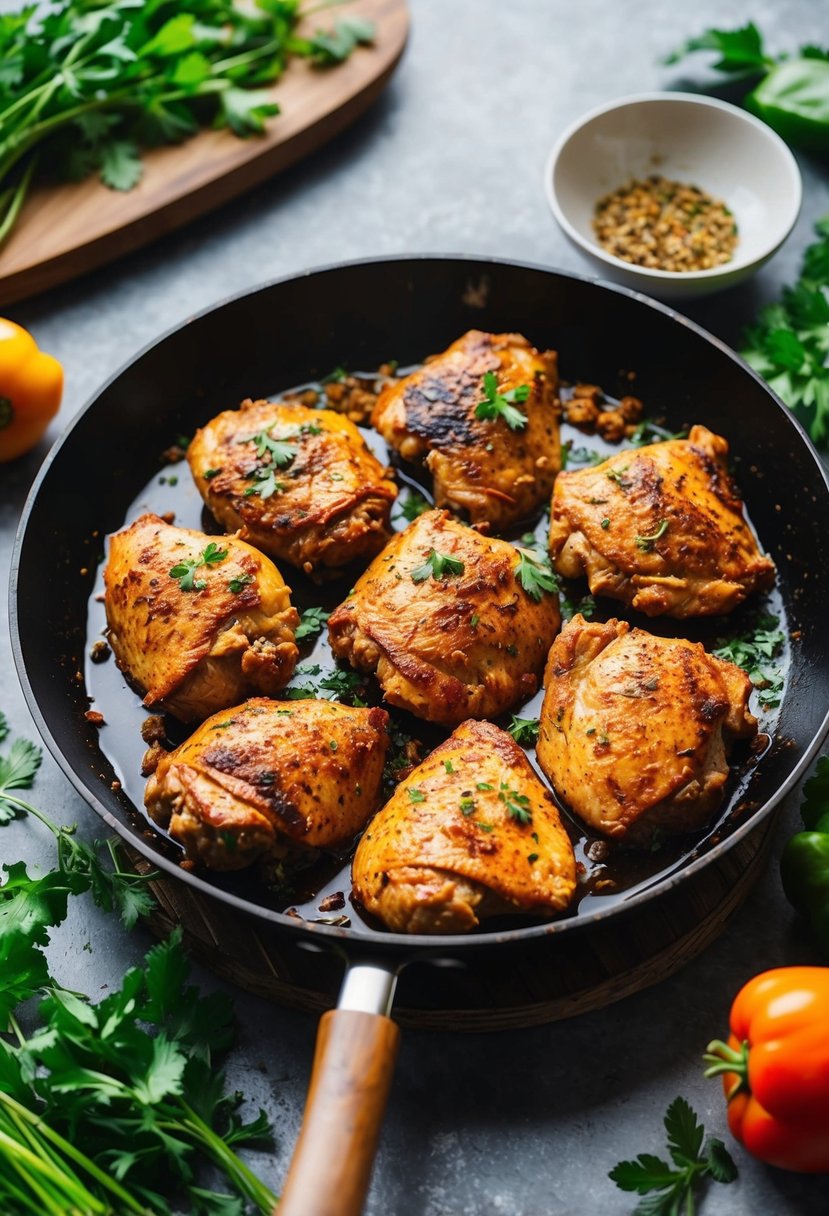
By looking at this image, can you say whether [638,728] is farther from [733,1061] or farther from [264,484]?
[264,484]

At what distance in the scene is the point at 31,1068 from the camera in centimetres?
365

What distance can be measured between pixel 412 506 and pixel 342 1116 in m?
2.28

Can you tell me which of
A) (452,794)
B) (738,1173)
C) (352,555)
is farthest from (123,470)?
(738,1173)

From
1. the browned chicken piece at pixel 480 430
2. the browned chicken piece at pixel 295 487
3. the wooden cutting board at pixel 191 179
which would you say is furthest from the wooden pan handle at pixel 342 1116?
the wooden cutting board at pixel 191 179

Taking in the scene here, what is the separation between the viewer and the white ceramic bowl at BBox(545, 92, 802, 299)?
5387 millimetres

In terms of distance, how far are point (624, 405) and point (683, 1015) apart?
2301 millimetres

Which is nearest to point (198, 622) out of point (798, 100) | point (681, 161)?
point (681, 161)

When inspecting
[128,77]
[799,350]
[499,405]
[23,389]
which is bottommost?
[799,350]

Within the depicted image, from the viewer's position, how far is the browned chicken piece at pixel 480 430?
4500 millimetres

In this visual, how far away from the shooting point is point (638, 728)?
385 cm

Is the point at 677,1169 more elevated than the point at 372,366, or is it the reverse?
the point at 372,366

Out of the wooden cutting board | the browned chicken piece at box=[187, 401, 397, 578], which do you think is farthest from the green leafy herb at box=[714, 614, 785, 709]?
the wooden cutting board

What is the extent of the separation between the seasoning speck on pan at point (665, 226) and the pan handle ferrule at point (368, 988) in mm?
3326

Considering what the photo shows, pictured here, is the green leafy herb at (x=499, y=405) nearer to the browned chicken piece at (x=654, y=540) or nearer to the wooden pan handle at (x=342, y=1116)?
the browned chicken piece at (x=654, y=540)
